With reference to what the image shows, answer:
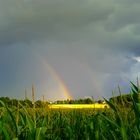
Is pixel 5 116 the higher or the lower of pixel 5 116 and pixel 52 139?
the higher

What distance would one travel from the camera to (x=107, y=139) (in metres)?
5.77

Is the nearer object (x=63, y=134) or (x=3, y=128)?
(x=3, y=128)

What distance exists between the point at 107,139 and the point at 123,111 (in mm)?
581

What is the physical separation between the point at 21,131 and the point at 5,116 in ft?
1.55

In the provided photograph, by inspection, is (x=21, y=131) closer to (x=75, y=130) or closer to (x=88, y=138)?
(x=88, y=138)

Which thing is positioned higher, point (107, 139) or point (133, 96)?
point (133, 96)

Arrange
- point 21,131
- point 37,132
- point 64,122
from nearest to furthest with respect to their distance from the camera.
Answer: point 37,132 < point 21,131 < point 64,122

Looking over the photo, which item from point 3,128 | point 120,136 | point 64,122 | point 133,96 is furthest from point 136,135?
point 64,122

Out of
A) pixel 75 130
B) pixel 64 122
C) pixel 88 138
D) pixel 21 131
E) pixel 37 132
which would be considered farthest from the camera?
pixel 64 122

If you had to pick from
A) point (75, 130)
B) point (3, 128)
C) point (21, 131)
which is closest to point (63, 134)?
point (75, 130)

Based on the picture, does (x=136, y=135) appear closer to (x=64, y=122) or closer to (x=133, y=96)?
(x=133, y=96)

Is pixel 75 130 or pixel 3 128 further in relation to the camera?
pixel 75 130

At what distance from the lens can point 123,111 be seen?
5973mm

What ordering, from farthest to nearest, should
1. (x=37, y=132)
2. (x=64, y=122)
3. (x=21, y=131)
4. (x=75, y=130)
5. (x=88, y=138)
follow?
(x=64, y=122)
(x=75, y=130)
(x=88, y=138)
(x=21, y=131)
(x=37, y=132)
